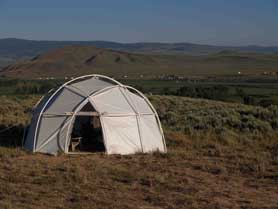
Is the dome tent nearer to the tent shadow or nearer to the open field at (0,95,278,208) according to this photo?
the open field at (0,95,278,208)

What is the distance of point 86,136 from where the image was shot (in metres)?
19.5

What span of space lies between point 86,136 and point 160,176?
6281 millimetres

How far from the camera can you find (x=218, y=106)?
32688mm

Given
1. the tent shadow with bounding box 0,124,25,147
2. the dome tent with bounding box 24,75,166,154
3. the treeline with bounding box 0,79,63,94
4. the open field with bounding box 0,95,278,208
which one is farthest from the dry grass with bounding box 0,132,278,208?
the treeline with bounding box 0,79,63,94

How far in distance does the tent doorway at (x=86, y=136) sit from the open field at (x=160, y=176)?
119cm

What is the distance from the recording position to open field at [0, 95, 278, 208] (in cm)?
1130

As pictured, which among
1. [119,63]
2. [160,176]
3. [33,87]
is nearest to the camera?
[160,176]

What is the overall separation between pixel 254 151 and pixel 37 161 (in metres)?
6.96

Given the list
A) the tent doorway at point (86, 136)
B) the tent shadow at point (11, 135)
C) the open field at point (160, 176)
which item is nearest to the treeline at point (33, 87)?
the tent shadow at point (11, 135)

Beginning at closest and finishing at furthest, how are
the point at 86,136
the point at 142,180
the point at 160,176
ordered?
the point at 142,180 < the point at 160,176 < the point at 86,136

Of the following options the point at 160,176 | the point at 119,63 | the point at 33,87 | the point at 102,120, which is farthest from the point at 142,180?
the point at 119,63

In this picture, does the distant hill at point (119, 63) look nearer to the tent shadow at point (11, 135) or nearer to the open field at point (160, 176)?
the tent shadow at point (11, 135)

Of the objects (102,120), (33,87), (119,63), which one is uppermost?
(119,63)

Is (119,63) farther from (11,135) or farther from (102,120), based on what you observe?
(102,120)
